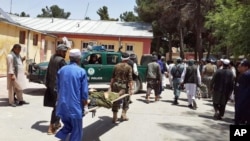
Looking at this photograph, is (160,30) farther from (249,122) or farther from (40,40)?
(249,122)

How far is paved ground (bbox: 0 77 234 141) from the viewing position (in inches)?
307

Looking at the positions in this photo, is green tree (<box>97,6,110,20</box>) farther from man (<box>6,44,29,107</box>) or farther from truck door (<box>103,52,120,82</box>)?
man (<box>6,44,29,107</box>)

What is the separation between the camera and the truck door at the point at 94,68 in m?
15.1

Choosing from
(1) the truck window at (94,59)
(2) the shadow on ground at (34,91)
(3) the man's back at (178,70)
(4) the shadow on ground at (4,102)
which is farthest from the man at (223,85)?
(2) the shadow on ground at (34,91)

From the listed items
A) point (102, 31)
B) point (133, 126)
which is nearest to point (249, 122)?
point (133, 126)

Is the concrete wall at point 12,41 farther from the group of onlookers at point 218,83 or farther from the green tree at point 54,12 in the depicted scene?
the green tree at point 54,12

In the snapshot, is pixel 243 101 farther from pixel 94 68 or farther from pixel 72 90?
pixel 94 68

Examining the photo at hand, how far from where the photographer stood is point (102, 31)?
31.7m

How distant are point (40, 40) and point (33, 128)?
1926 centimetres

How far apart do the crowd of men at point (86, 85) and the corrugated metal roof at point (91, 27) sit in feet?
52.2

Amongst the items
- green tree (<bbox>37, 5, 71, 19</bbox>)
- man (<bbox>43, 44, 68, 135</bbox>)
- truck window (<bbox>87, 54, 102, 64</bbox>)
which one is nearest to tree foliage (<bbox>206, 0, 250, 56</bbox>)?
truck window (<bbox>87, 54, 102, 64</bbox>)

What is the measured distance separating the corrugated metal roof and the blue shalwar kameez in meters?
24.5

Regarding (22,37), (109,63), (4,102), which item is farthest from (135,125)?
(22,37)

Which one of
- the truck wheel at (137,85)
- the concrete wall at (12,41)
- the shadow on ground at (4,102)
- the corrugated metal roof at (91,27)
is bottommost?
the shadow on ground at (4,102)
